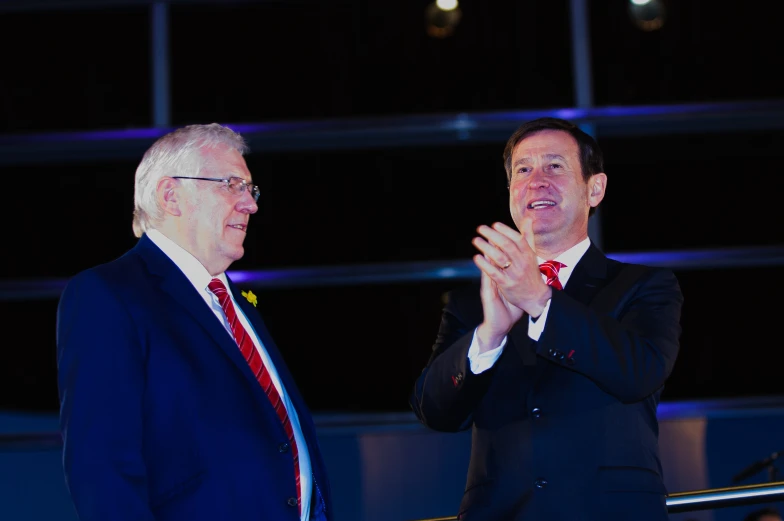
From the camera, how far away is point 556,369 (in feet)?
7.04

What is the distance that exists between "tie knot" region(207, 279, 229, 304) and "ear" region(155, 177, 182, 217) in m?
0.18

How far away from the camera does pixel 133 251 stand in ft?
7.16

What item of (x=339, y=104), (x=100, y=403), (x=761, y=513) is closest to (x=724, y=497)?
(x=100, y=403)

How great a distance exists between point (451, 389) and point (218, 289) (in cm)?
58

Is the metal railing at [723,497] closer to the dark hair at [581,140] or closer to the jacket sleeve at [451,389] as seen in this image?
the jacket sleeve at [451,389]

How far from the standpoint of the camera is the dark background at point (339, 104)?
5.62 metres

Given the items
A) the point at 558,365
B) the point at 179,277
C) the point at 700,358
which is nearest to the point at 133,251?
the point at 179,277

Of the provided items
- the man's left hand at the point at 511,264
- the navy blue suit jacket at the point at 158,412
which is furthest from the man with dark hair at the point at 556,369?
the navy blue suit jacket at the point at 158,412

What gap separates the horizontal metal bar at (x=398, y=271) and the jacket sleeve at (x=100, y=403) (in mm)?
2985

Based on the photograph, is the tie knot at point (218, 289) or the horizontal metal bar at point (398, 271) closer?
the tie knot at point (218, 289)

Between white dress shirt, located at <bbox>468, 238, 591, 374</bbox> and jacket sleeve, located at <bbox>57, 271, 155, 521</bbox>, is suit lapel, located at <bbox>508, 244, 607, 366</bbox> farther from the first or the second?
jacket sleeve, located at <bbox>57, 271, 155, 521</bbox>

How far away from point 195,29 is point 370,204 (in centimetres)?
160

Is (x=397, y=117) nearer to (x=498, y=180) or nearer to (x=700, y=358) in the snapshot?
(x=498, y=180)

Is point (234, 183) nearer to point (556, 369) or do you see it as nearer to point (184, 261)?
point (184, 261)
